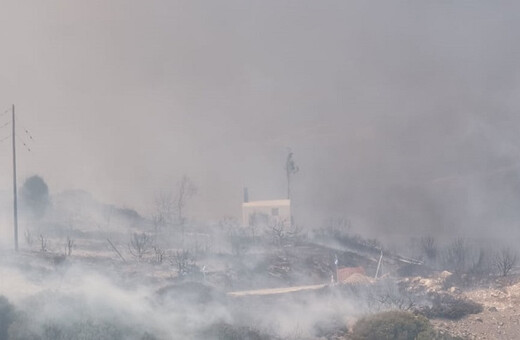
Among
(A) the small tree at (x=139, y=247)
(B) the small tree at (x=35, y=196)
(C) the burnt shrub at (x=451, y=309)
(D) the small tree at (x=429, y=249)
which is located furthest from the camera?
(B) the small tree at (x=35, y=196)

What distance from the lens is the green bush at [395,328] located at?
2914cm

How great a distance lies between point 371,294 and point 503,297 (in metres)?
6.83

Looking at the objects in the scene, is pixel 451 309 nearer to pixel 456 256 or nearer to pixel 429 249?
pixel 456 256

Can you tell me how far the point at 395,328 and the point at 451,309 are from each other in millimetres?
6836

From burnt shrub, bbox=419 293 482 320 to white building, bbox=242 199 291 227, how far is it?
93.5 ft

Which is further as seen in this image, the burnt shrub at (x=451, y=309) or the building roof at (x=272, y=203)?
the building roof at (x=272, y=203)

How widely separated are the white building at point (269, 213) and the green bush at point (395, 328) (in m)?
34.2

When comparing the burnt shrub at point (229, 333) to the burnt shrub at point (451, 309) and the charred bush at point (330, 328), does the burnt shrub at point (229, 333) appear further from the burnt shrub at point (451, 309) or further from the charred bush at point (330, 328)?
the burnt shrub at point (451, 309)

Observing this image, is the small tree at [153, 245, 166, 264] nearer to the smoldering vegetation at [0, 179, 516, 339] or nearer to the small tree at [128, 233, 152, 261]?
the smoldering vegetation at [0, 179, 516, 339]

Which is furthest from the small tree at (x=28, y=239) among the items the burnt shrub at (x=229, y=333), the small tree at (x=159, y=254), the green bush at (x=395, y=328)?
the green bush at (x=395, y=328)

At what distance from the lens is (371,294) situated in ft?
129

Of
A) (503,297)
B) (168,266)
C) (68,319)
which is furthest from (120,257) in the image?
(503,297)

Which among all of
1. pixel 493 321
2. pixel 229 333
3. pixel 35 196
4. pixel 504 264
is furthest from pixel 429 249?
pixel 35 196

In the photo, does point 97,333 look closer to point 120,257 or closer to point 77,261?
point 77,261
